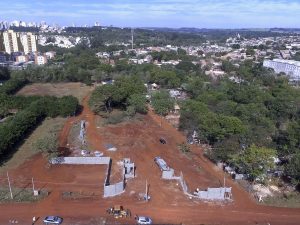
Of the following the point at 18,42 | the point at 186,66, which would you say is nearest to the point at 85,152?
the point at 186,66

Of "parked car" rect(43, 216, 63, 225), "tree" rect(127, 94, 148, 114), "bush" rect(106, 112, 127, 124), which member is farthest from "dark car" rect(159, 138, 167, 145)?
"parked car" rect(43, 216, 63, 225)

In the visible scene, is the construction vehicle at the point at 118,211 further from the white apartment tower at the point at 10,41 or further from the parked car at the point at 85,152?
the white apartment tower at the point at 10,41

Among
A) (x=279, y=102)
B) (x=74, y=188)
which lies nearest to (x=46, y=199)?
(x=74, y=188)

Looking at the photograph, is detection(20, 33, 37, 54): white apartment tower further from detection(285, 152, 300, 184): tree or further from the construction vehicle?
detection(285, 152, 300, 184): tree

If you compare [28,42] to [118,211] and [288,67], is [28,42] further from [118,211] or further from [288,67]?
[118,211]

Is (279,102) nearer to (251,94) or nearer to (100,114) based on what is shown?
(251,94)
